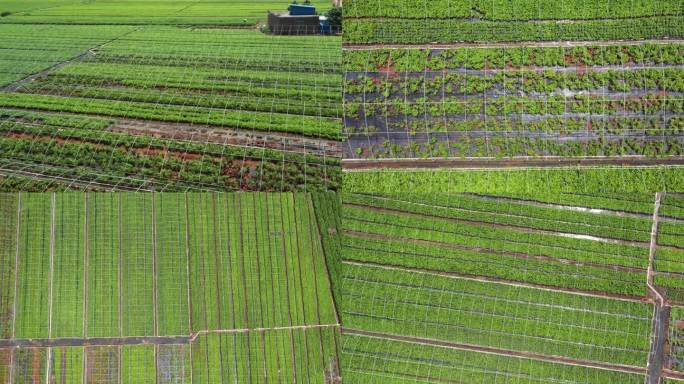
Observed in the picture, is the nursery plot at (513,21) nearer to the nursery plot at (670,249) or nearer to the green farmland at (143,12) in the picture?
the green farmland at (143,12)

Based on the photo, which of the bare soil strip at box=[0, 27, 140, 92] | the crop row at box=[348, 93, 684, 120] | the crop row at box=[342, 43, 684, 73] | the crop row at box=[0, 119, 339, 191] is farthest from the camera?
the bare soil strip at box=[0, 27, 140, 92]

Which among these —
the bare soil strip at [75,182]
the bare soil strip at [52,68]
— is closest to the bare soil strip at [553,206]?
the bare soil strip at [75,182]

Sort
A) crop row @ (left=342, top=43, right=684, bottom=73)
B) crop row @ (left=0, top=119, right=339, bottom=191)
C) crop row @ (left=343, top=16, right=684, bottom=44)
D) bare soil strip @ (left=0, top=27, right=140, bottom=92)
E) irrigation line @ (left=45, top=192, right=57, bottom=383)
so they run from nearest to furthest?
→ crop row @ (left=0, top=119, right=339, bottom=191)
irrigation line @ (left=45, top=192, right=57, bottom=383)
crop row @ (left=342, top=43, right=684, bottom=73)
crop row @ (left=343, top=16, right=684, bottom=44)
bare soil strip @ (left=0, top=27, right=140, bottom=92)

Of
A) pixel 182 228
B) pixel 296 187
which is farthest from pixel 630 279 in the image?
pixel 182 228

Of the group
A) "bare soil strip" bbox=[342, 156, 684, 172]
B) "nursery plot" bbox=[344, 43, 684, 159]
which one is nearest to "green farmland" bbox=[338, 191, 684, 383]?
"bare soil strip" bbox=[342, 156, 684, 172]

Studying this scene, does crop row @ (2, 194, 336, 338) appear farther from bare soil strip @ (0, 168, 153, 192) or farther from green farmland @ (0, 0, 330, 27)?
green farmland @ (0, 0, 330, 27)

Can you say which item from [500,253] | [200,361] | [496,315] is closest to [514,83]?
[500,253]

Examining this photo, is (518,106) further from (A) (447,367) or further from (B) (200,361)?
(B) (200,361)
